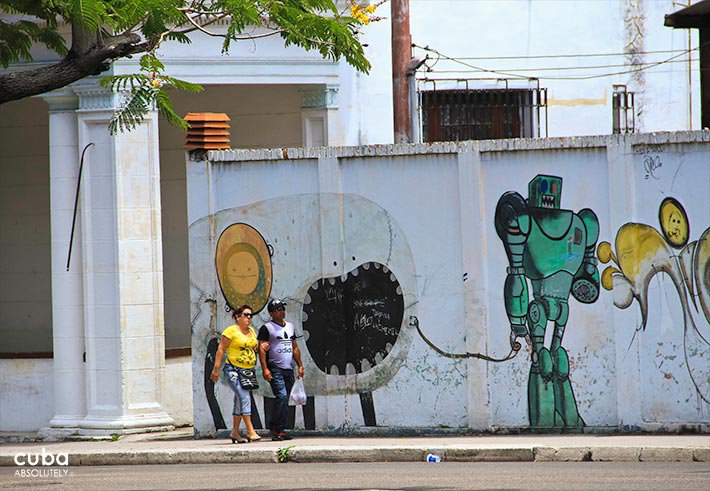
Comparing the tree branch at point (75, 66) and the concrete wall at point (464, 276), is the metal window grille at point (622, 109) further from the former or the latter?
the tree branch at point (75, 66)

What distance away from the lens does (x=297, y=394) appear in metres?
15.7

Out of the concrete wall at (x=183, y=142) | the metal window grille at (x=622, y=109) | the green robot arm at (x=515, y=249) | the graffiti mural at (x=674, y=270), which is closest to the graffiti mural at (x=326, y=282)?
the green robot arm at (x=515, y=249)

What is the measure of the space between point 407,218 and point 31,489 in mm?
5125

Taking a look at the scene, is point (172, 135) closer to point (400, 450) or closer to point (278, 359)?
point (278, 359)

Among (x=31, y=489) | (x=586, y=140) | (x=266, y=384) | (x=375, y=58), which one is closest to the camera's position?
(x=31, y=489)

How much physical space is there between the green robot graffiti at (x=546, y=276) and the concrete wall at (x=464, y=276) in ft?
0.07

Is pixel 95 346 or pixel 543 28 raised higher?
pixel 543 28

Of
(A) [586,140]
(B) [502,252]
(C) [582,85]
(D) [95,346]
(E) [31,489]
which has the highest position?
(C) [582,85]

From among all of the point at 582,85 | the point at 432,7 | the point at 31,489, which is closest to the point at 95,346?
the point at 31,489

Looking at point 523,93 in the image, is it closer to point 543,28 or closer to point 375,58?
point 543,28

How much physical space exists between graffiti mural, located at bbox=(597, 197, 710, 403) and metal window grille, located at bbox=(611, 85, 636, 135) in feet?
24.7

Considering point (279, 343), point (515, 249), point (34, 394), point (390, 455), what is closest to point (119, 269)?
point (34, 394)

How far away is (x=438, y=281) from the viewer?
1547 cm

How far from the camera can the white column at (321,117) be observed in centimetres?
1936
